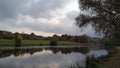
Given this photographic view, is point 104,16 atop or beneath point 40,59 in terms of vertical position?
atop

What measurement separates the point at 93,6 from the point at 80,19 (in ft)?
8.68

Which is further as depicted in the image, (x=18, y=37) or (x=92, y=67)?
(x=18, y=37)

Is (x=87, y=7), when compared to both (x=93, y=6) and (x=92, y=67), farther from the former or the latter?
(x=92, y=67)

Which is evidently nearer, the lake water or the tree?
the tree

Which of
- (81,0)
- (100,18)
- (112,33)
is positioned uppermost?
Result: (81,0)

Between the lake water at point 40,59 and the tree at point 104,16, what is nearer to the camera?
the tree at point 104,16

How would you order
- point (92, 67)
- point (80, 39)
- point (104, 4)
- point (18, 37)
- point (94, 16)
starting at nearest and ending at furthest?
point (92, 67) → point (104, 4) → point (94, 16) → point (18, 37) → point (80, 39)

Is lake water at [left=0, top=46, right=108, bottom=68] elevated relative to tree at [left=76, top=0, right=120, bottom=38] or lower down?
lower down

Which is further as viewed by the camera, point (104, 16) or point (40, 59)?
point (40, 59)

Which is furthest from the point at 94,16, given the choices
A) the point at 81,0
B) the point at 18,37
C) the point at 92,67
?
the point at 18,37

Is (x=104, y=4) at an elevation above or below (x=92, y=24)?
above

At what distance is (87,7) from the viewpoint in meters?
22.2

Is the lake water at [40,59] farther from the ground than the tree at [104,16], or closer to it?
closer to it

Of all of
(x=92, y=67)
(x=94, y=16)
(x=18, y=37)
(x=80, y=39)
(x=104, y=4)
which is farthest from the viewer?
(x=80, y=39)
